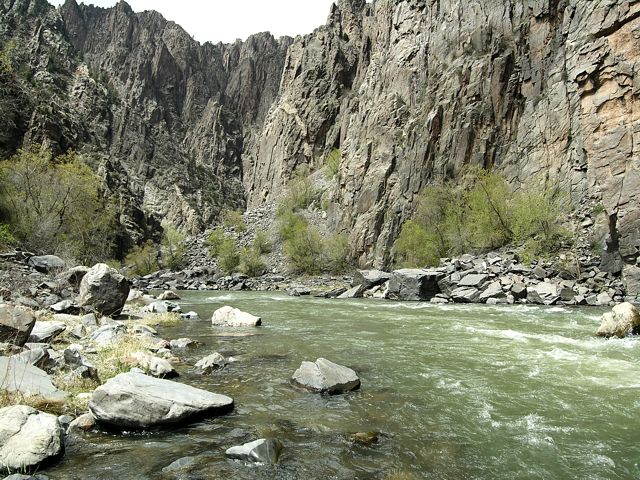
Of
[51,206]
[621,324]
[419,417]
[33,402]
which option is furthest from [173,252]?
[419,417]

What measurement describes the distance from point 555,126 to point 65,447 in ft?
161

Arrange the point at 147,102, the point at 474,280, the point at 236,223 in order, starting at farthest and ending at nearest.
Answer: the point at 147,102, the point at 236,223, the point at 474,280

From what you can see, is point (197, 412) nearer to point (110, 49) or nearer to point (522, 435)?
point (522, 435)

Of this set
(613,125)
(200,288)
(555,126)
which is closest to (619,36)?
(613,125)

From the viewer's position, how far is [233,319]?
1758 centimetres

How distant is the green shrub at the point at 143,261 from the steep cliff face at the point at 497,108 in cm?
3102

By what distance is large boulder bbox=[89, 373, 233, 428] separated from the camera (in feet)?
20.1

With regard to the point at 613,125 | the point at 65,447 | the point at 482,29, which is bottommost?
the point at 65,447

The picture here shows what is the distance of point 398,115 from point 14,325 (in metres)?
59.0

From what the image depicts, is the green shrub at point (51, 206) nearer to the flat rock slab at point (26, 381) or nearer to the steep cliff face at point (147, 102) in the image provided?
the flat rock slab at point (26, 381)

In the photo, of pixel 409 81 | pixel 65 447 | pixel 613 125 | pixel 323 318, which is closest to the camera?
pixel 65 447

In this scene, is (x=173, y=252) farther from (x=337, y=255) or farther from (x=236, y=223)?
(x=337, y=255)

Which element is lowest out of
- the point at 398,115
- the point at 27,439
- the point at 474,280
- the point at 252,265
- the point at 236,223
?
the point at 252,265

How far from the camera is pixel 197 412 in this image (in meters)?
6.64
